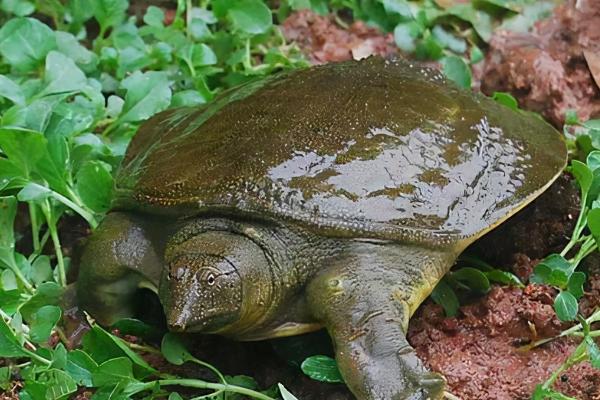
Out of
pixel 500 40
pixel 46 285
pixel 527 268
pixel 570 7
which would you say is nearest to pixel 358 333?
pixel 527 268

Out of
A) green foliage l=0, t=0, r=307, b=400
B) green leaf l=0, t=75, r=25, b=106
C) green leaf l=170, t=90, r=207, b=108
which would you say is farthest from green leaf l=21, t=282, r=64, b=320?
green leaf l=170, t=90, r=207, b=108

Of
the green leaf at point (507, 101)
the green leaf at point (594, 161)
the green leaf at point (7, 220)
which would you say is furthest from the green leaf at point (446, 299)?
the green leaf at point (7, 220)

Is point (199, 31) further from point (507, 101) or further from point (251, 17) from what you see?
point (507, 101)

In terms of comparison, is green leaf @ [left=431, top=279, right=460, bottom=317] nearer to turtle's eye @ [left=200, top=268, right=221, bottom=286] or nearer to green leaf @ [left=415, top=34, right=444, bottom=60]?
turtle's eye @ [left=200, top=268, right=221, bottom=286]

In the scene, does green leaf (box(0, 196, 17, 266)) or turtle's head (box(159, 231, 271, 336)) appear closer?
turtle's head (box(159, 231, 271, 336))

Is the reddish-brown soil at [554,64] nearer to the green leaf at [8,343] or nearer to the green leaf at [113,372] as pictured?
the green leaf at [113,372]

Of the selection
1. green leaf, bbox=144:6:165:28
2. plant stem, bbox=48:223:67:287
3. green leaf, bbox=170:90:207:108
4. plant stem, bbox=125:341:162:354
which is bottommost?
plant stem, bbox=48:223:67:287

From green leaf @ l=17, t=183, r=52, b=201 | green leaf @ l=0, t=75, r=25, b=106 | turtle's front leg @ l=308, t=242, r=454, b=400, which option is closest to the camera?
turtle's front leg @ l=308, t=242, r=454, b=400

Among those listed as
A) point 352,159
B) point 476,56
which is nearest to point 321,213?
point 352,159
